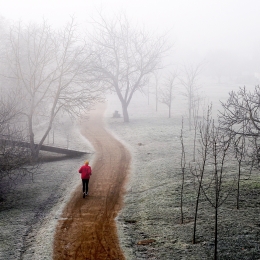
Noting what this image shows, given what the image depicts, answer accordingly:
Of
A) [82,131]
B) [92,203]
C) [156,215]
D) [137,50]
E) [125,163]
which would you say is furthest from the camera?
[137,50]

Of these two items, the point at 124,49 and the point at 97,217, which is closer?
the point at 97,217

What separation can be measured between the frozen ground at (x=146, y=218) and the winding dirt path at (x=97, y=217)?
1.34ft

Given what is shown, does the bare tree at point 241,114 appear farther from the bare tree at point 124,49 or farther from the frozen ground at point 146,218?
the bare tree at point 124,49

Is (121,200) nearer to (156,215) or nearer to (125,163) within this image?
(156,215)

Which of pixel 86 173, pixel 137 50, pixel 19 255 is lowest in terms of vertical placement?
pixel 19 255

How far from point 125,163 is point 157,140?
8754mm

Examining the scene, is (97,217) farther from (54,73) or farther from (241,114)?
(54,73)

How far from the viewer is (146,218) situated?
1300 cm

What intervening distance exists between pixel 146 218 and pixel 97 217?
218 centimetres

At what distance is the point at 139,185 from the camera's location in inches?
696

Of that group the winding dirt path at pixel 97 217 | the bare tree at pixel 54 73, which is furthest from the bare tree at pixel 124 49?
the winding dirt path at pixel 97 217

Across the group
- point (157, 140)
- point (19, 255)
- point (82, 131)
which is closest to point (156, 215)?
point (19, 255)

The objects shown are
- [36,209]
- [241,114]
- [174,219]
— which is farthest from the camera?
[36,209]

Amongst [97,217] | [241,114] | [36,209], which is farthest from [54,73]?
[241,114]
